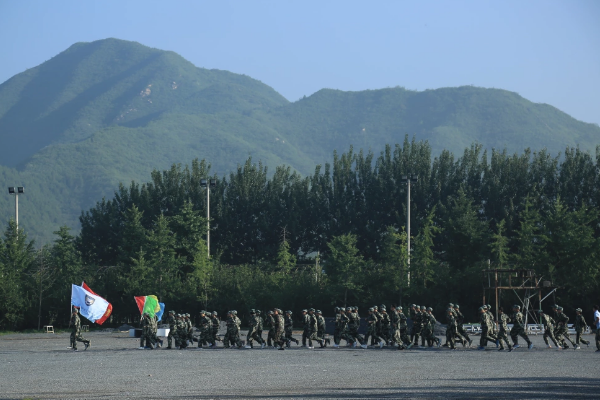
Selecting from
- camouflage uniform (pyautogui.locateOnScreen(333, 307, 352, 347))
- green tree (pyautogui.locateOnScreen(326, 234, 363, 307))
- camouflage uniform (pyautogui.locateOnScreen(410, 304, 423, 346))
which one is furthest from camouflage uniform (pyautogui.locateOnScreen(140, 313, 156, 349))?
green tree (pyautogui.locateOnScreen(326, 234, 363, 307))

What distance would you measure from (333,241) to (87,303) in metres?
16.3

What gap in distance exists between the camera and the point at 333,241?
4916 centimetres

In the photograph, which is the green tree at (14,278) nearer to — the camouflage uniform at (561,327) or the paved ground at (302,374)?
the paved ground at (302,374)

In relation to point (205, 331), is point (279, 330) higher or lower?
higher

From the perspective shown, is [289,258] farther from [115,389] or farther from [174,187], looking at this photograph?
[115,389]

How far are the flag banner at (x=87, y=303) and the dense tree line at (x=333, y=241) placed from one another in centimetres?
865

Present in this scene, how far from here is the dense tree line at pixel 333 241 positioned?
4528 centimetres

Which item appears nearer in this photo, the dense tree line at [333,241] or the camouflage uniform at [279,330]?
the camouflage uniform at [279,330]

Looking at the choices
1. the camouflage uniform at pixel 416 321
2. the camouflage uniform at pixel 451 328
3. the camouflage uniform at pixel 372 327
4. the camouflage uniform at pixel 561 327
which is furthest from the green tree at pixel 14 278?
the camouflage uniform at pixel 561 327

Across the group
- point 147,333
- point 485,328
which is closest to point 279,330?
point 147,333

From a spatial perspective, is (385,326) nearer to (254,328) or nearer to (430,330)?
(430,330)

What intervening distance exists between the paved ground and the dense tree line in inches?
688

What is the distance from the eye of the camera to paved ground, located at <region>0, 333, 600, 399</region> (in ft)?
51.6

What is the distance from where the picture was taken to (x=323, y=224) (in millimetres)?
64562
